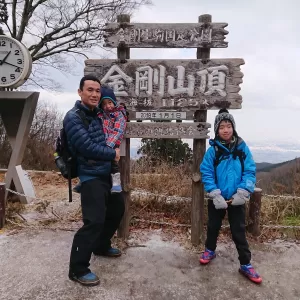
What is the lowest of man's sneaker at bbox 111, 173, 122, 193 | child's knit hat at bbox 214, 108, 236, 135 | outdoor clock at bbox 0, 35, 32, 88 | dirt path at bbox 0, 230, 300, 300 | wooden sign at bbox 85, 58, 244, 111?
dirt path at bbox 0, 230, 300, 300

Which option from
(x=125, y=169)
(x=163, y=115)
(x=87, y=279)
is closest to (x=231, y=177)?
(x=163, y=115)

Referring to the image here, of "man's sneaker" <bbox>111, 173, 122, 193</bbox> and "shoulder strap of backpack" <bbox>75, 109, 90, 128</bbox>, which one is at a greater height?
"shoulder strap of backpack" <bbox>75, 109, 90, 128</bbox>

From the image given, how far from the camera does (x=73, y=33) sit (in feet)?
43.4

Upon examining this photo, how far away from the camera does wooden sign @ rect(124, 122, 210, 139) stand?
139 inches

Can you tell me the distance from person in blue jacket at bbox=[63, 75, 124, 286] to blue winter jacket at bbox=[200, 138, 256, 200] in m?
0.86

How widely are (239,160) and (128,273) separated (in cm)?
143

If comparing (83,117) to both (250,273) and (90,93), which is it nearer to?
(90,93)

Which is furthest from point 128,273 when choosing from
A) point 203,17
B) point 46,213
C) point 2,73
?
point 2,73

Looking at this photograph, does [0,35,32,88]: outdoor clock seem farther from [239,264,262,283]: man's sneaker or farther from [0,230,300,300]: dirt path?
[239,264,262,283]: man's sneaker

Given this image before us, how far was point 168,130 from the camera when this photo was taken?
354 cm

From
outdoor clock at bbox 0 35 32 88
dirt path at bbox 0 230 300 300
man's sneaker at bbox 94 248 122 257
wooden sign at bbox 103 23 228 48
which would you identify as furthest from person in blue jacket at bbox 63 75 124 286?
outdoor clock at bbox 0 35 32 88

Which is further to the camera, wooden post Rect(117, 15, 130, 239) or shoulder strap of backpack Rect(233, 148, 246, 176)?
wooden post Rect(117, 15, 130, 239)

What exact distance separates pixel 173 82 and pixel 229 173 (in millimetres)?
1139

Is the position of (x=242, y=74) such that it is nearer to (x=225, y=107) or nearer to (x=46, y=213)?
(x=225, y=107)
